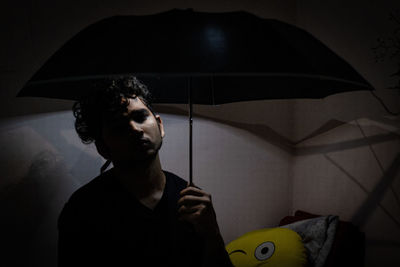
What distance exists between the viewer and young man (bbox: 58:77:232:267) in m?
1.07

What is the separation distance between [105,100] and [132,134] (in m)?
0.16

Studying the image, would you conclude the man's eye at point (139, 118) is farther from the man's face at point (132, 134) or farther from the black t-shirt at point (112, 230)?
the black t-shirt at point (112, 230)

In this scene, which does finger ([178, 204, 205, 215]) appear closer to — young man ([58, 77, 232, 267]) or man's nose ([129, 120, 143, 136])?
young man ([58, 77, 232, 267])

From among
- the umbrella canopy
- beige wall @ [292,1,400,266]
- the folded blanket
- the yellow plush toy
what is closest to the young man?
the umbrella canopy

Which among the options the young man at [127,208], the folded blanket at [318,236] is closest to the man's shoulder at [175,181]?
the young man at [127,208]

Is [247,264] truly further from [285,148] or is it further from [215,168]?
[285,148]

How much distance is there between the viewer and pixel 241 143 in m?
1.96

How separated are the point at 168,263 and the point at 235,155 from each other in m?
0.93

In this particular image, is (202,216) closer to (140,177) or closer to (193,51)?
(140,177)

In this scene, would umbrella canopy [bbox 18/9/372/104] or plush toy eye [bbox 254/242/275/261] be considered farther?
plush toy eye [bbox 254/242/275/261]

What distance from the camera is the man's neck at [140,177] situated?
1.12 m

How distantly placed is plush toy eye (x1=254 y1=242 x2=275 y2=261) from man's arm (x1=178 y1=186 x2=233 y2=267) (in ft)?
1.55

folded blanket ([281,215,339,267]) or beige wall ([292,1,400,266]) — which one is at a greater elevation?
beige wall ([292,1,400,266])

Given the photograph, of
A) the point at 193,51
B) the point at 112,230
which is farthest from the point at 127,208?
the point at 193,51
